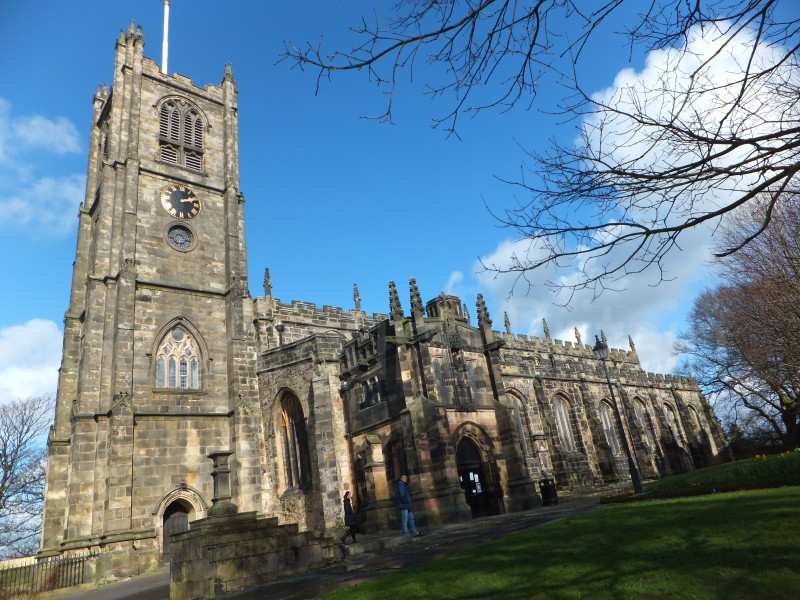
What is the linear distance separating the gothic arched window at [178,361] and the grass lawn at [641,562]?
17487 mm

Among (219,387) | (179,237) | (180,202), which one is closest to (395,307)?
(219,387)

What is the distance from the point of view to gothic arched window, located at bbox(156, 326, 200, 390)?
870 inches

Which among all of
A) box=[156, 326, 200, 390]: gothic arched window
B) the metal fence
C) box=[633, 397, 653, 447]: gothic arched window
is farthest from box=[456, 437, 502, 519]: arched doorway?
box=[633, 397, 653, 447]: gothic arched window

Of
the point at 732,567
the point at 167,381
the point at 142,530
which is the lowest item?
the point at 732,567

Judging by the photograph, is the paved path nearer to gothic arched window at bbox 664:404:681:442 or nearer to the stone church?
the stone church

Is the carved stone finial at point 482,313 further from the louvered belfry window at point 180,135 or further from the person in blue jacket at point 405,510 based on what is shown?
the louvered belfry window at point 180,135

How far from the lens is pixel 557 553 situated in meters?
7.21

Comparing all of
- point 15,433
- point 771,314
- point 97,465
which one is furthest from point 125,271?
point 771,314

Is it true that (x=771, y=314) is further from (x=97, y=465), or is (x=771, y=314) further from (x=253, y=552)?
(x=97, y=465)

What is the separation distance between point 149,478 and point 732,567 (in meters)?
20.1

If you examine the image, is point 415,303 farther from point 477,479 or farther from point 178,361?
point 178,361

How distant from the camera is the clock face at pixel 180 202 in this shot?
24812 mm

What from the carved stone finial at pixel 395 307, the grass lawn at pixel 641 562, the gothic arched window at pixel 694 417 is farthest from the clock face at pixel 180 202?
the gothic arched window at pixel 694 417

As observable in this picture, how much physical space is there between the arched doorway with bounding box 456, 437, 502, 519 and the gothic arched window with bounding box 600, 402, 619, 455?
14.2 m
